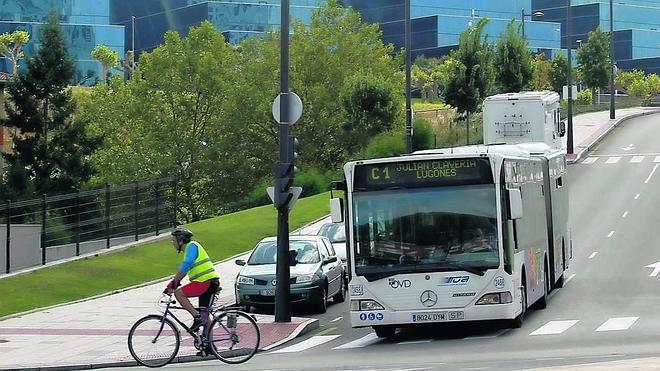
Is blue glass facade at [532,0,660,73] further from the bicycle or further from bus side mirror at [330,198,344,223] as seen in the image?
the bicycle

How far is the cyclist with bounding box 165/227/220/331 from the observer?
16.9 meters

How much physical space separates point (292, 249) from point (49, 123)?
2632 cm

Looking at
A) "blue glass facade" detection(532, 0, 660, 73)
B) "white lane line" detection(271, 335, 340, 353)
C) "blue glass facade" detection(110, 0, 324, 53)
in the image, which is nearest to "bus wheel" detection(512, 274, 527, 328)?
"white lane line" detection(271, 335, 340, 353)

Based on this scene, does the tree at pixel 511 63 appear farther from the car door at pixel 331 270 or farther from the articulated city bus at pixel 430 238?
the articulated city bus at pixel 430 238

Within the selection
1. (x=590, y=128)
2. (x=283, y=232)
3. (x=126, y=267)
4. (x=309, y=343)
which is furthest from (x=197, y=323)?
(x=590, y=128)

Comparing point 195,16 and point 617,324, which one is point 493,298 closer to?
point 617,324

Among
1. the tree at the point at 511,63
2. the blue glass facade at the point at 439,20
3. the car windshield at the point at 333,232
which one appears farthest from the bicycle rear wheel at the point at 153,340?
the blue glass facade at the point at 439,20

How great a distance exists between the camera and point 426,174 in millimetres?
19672

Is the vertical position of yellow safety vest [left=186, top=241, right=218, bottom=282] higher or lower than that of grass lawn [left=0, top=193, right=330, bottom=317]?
higher

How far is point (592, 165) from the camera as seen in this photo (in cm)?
5784

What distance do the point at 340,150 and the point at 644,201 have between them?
19.5 metres

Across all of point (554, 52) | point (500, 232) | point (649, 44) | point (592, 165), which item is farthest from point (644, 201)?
point (649, 44)

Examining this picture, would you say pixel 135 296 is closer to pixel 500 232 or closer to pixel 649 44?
pixel 500 232

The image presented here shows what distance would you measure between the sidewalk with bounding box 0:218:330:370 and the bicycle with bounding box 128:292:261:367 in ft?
1.76
